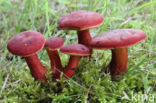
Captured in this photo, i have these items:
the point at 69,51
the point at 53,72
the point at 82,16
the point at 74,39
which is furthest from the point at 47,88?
the point at 74,39

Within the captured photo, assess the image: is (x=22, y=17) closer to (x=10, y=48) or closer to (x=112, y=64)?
(x=10, y=48)

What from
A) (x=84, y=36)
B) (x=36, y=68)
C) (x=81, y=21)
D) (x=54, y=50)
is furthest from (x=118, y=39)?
(x=36, y=68)

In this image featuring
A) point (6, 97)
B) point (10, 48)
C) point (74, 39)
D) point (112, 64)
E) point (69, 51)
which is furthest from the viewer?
point (74, 39)

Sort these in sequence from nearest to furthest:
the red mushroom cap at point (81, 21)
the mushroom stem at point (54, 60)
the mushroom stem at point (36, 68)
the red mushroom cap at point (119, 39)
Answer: the red mushroom cap at point (119, 39) < the red mushroom cap at point (81, 21) < the mushroom stem at point (36, 68) < the mushroom stem at point (54, 60)

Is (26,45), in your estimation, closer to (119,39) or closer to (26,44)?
(26,44)

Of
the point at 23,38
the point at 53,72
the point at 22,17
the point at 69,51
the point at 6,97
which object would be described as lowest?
the point at 6,97

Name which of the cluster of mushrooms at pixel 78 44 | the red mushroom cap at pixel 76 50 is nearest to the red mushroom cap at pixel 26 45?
the cluster of mushrooms at pixel 78 44

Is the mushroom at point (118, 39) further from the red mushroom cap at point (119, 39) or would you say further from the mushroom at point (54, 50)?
the mushroom at point (54, 50)
